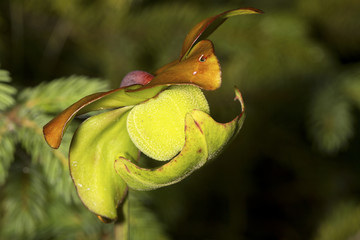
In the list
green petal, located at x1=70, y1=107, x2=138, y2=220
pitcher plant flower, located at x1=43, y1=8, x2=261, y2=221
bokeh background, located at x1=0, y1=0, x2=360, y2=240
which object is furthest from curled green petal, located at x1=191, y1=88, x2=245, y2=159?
bokeh background, located at x1=0, y1=0, x2=360, y2=240

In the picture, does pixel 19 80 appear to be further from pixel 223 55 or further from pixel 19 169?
pixel 223 55

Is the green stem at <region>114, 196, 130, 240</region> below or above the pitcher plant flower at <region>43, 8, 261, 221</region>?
below

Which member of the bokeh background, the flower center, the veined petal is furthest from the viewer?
the bokeh background

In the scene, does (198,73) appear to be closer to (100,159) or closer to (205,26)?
(205,26)

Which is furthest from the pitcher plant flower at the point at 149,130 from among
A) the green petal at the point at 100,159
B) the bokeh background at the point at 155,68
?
the bokeh background at the point at 155,68

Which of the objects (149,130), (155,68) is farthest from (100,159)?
(155,68)

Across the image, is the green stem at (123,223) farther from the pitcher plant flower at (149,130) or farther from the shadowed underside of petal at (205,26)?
the shadowed underside of petal at (205,26)

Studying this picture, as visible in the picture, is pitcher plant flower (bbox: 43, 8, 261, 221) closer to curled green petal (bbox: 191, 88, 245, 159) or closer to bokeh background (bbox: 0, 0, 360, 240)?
curled green petal (bbox: 191, 88, 245, 159)
